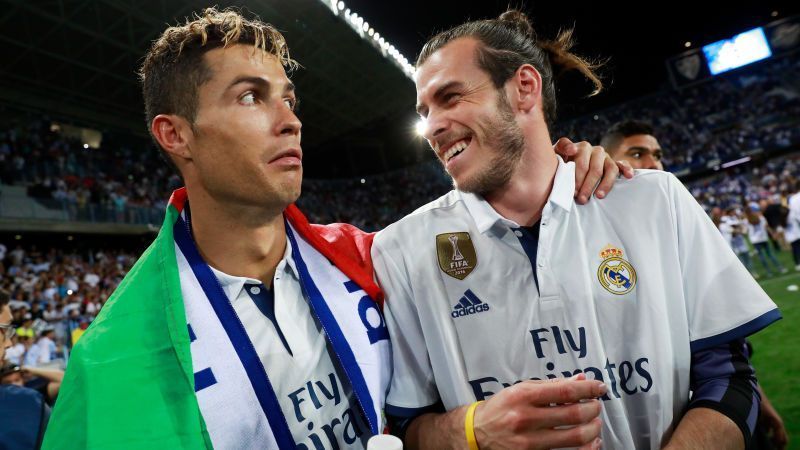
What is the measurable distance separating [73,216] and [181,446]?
16.1m

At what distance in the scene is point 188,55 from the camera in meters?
1.96

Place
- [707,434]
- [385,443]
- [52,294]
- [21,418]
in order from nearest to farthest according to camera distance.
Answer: [385,443], [707,434], [21,418], [52,294]

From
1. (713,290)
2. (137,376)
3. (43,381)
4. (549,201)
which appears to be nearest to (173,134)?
(137,376)

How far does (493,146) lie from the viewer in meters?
1.78

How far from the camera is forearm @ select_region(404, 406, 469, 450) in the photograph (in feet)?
4.77

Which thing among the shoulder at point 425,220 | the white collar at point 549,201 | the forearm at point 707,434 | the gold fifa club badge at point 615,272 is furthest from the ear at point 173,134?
the forearm at point 707,434

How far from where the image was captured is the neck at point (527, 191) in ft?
5.88

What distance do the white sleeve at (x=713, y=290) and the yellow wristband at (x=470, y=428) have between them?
28.1 inches

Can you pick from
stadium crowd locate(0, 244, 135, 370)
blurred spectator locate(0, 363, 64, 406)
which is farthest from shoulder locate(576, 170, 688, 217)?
stadium crowd locate(0, 244, 135, 370)

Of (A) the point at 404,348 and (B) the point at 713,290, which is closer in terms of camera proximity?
(B) the point at 713,290

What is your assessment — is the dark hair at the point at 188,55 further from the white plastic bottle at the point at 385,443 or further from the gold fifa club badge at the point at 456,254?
the white plastic bottle at the point at 385,443

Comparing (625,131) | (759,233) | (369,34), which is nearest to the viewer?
(625,131)

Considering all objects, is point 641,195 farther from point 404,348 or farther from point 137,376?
point 137,376

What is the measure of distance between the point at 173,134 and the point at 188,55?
0.31 meters
